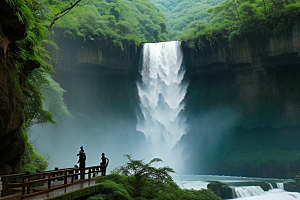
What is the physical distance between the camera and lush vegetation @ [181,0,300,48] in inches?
995

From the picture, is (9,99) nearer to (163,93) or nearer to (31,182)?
(31,182)

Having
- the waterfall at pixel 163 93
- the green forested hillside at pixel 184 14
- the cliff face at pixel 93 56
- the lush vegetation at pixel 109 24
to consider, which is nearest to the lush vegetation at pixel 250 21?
the waterfall at pixel 163 93

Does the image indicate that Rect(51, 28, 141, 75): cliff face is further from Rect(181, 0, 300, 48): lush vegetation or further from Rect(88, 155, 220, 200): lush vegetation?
Rect(88, 155, 220, 200): lush vegetation

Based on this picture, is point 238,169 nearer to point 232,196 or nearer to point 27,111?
point 232,196

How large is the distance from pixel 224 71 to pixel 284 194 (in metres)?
16.9

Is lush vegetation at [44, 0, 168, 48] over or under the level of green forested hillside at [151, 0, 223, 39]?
under

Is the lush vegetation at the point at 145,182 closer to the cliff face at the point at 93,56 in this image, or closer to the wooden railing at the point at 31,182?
the wooden railing at the point at 31,182

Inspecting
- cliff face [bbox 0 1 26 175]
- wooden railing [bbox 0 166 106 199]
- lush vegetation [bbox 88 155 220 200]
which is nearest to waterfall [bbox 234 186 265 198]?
lush vegetation [bbox 88 155 220 200]

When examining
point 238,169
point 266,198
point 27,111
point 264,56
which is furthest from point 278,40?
point 27,111

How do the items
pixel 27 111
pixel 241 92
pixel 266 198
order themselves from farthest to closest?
pixel 241 92 < pixel 266 198 < pixel 27 111

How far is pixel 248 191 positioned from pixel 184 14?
146 ft

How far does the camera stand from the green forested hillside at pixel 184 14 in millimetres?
47744

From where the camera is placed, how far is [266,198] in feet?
50.8

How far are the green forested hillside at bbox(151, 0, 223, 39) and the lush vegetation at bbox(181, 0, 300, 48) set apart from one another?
11751mm
